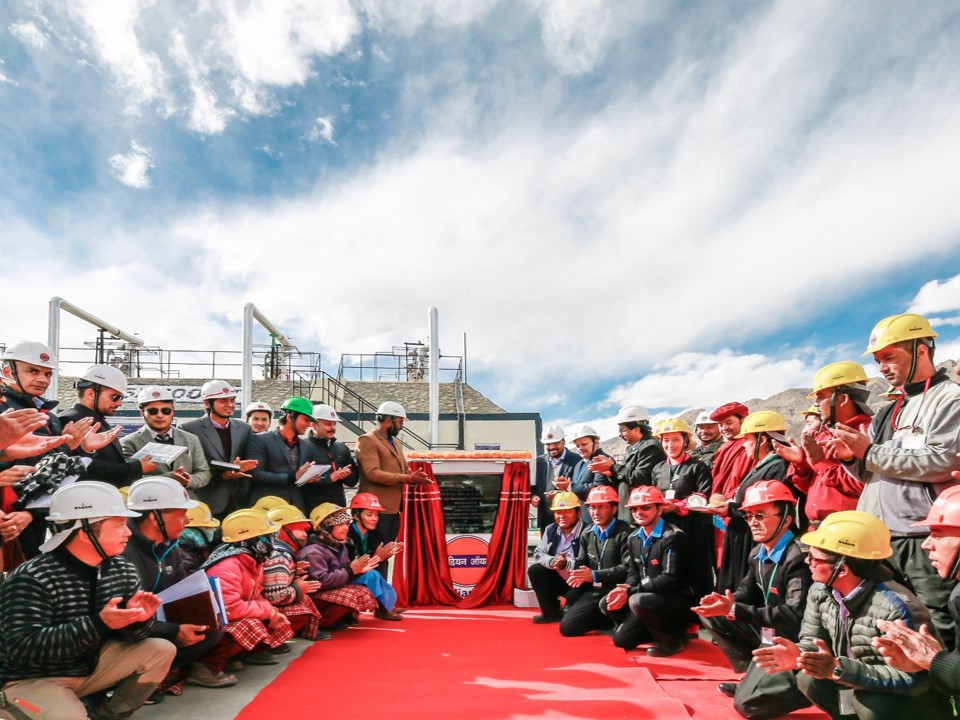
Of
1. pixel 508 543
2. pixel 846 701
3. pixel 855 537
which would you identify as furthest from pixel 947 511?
pixel 508 543

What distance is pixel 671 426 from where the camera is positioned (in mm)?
6098

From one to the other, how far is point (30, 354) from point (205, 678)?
225 cm

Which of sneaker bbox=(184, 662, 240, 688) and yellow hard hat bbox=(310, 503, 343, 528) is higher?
yellow hard hat bbox=(310, 503, 343, 528)

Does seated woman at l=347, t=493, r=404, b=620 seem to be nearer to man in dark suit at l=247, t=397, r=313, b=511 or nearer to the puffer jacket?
man in dark suit at l=247, t=397, r=313, b=511

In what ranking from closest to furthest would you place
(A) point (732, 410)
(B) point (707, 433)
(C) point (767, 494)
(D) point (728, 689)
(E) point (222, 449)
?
1. (D) point (728, 689)
2. (C) point (767, 494)
3. (A) point (732, 410)
4. (E) point (222, 449)
5. (B) point (707, 433)

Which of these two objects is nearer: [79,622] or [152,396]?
[79,622]

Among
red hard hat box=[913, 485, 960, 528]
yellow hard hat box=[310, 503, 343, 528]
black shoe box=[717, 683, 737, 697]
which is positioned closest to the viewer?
red hard hat box=[913, 485, 960, 528]

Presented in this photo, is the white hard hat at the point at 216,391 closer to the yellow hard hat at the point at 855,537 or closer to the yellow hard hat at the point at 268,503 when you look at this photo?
the yellow hard hat at the point at 268,503

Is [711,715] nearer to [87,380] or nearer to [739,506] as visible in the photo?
[739,506]

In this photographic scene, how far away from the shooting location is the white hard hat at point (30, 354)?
14.8 feet

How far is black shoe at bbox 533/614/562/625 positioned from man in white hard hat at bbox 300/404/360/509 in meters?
2.06

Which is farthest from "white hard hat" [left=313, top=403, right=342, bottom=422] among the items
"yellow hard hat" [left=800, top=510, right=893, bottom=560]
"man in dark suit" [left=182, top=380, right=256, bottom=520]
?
"yellow hard hat" [left=800, top=510, right=893, bottom=560]

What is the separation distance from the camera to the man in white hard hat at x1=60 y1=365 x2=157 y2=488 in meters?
4.68

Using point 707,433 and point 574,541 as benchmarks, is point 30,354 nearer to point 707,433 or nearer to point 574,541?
point 574,541
